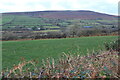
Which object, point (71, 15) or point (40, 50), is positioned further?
point (71, 15)

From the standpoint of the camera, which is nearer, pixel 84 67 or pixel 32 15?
pixel 84 67

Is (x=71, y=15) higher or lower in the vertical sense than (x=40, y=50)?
higher

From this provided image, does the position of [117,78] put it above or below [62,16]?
below

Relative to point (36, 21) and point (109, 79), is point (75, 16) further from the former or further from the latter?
point (109, 79)

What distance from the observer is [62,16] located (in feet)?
227

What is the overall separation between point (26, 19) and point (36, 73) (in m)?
60.6

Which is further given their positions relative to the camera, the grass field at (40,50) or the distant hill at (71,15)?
the distant hill at (71,15)

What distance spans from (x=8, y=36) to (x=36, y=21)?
28720 millimetres

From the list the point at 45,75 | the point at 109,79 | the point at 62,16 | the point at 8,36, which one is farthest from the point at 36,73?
the point at 62,16

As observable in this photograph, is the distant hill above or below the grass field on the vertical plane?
above

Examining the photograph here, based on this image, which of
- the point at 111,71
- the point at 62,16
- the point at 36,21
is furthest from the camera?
the point at 62,16

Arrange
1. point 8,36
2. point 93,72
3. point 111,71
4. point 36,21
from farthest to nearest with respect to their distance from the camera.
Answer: point 36,21, point 8,36, point 111,71, point 93,72

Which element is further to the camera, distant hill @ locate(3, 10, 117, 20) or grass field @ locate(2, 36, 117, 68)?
distant hill @ locate(3, 10, 117, 20)

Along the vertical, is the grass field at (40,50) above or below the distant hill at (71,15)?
below
